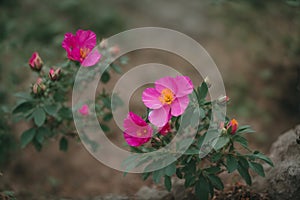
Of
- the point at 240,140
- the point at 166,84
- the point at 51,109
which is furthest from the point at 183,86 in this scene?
the point at 51,109

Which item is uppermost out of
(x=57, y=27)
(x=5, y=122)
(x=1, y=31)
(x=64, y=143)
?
(x=57, y=27)

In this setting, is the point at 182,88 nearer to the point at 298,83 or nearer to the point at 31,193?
the point at 31,193

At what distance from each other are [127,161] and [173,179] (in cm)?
41

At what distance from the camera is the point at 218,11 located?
11.3ft

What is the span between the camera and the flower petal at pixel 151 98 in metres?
1.33

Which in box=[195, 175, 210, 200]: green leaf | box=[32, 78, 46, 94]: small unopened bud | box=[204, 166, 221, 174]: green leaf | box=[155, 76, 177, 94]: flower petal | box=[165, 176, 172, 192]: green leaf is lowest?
box=[195, 175, 210, 200]: green leaf

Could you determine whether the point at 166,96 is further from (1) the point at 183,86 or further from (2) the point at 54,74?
(2) the point at 54,74

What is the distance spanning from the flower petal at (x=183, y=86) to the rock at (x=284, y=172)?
1.68 ft

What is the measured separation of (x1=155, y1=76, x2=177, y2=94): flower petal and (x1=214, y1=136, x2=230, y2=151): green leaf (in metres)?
0.23

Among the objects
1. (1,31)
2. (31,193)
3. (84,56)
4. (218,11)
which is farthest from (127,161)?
(218,11)

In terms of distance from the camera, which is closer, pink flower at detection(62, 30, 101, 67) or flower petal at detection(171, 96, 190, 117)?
flower petal at detection(171, 96, 190, 117)

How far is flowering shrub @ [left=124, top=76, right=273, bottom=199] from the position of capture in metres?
1.32

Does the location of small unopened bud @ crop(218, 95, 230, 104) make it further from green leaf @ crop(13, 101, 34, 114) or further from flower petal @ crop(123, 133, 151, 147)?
green leaf @ crop(13, 101, 34, 114)

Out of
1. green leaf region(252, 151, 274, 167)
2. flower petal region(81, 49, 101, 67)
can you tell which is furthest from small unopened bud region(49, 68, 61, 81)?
green leaf region(252, 151, 274, 167)
